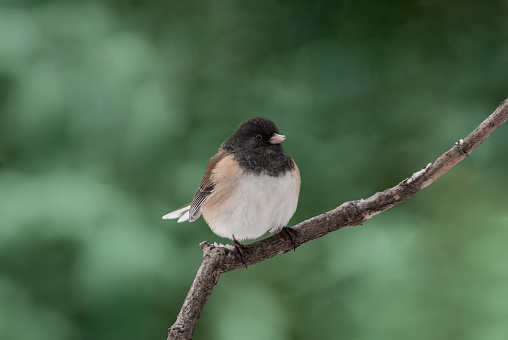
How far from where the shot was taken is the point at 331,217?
1478 millimetres

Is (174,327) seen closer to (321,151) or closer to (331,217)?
(331,217)

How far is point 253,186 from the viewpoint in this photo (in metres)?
1.41

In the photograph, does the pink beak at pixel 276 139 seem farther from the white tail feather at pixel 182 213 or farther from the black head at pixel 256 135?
the white tail feather at pixel 182 213

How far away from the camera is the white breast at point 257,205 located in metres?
1.41

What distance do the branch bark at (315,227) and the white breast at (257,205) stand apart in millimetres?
58

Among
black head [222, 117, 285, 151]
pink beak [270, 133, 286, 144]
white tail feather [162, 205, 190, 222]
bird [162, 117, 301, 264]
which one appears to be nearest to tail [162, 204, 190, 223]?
white tail feather [162, 205, 190, 222]

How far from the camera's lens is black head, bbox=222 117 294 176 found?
141 centimetres

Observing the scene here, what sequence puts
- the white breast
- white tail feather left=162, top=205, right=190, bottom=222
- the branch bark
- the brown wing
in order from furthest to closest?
1. white tail feather left=162, top=205, right=190, bottom=222
2. the brown wing
3. the white breast
4. the branch bark

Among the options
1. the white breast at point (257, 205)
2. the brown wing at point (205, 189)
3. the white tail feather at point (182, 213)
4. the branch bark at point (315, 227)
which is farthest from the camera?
the white tail feather at point (182, 213)

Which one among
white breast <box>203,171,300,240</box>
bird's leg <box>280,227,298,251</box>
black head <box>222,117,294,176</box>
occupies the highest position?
black head <box>222,117,294,176</box>

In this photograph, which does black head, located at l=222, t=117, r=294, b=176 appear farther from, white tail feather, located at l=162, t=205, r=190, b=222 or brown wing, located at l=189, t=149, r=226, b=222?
white tail feather, located at l=162, t=205, r=190, b=222

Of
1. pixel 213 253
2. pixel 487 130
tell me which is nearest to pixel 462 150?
pixel 487 130

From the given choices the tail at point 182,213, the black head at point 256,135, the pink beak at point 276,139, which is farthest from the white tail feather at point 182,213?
the pink beak at point 276,139

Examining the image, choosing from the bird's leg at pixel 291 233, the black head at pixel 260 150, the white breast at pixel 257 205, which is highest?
the black head at pixel 260 150
